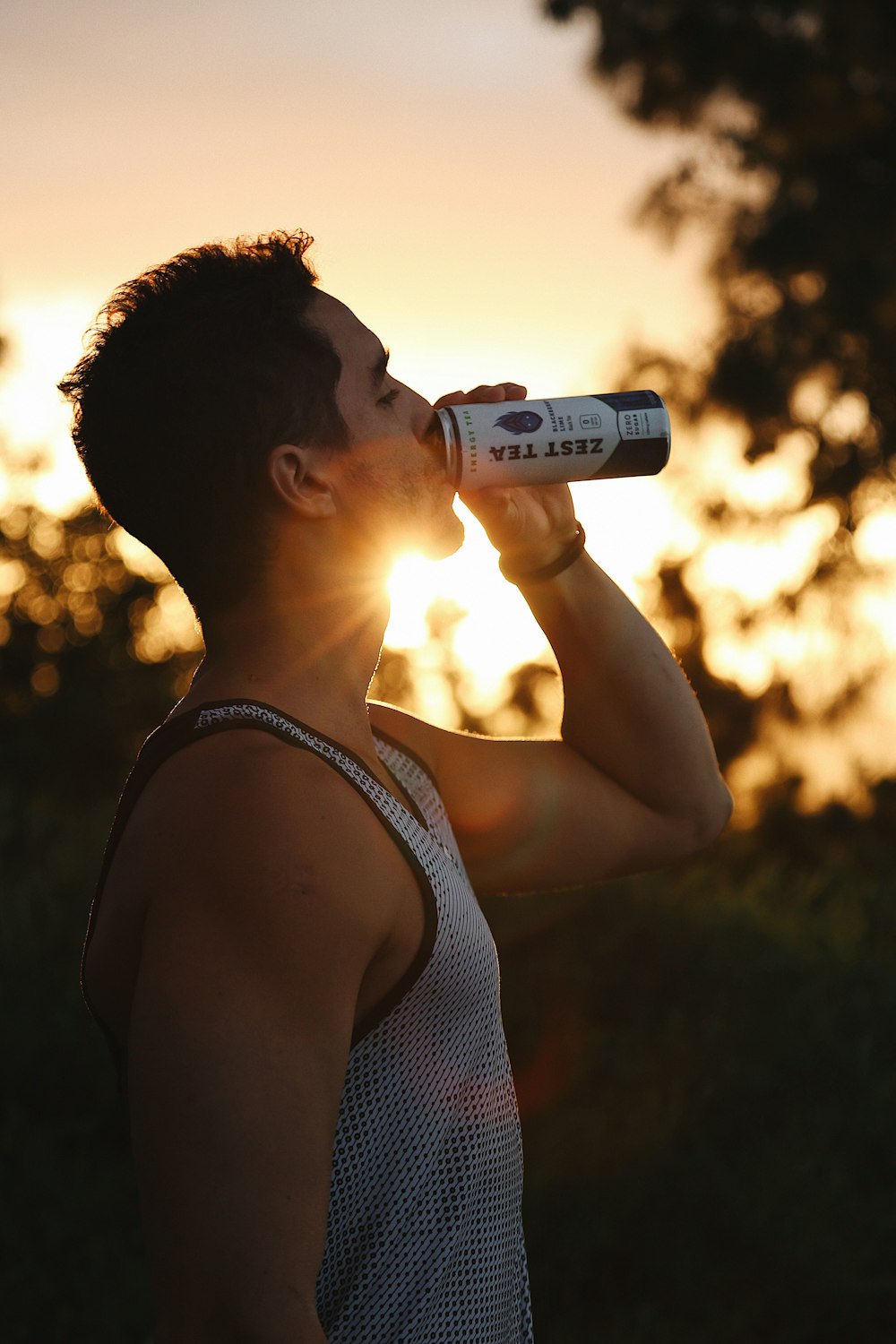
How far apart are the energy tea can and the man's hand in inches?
2.0

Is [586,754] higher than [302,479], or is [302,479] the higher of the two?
[302,479]

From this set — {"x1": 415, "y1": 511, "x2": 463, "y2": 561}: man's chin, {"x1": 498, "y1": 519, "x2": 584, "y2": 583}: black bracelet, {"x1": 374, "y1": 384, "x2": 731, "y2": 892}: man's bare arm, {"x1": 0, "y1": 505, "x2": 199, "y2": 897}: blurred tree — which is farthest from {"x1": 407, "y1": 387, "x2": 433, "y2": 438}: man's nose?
{"x1": 0, "y1": 505, "x2": 199, "y2": 897}: blurred tree

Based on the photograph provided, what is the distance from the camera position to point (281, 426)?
186 cm

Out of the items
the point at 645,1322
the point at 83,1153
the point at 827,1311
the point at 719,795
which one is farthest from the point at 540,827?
the point at 827,1311

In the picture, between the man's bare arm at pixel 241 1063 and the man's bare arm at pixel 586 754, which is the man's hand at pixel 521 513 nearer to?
the man's bare arm at pixel 586 754

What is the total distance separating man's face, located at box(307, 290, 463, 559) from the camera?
6.36 ft

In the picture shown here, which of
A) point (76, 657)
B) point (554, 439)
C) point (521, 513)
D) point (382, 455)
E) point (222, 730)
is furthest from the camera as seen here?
point (76, 657)

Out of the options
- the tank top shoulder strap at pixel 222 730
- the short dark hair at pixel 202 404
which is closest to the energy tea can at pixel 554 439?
the short dark hair at pixel 202 404

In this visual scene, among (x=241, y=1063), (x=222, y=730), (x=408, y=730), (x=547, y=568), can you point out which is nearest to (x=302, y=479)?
(x=222, y=730)

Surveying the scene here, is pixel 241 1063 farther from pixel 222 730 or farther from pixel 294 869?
pixel 222 730

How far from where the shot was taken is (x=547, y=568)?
2.48 metres

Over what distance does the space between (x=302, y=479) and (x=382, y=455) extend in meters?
0.16

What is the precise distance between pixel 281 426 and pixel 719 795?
49.4 inches

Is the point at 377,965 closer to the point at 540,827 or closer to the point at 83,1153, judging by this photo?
the point at 540,827
